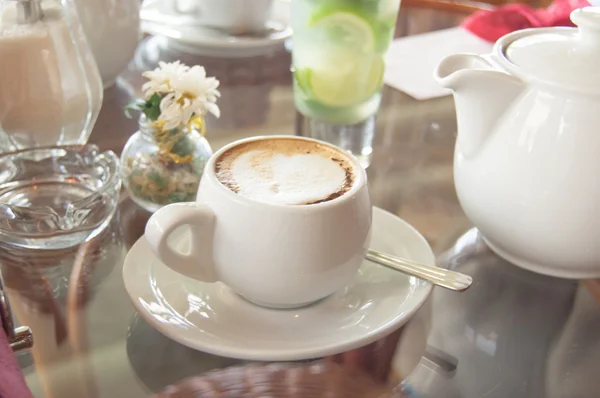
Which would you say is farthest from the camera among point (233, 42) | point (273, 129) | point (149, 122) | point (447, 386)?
point (233, 42)

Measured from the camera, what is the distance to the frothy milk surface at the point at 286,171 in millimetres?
375

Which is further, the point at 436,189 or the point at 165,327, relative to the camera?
the point at 436,189

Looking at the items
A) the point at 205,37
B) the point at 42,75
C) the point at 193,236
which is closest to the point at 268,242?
the point at 193,236

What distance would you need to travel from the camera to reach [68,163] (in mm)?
513

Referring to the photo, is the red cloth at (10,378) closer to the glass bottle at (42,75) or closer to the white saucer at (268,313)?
the white saucer at (268,313)

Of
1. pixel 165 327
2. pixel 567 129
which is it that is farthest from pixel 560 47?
pixel 165 327

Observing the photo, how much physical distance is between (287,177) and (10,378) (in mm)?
176

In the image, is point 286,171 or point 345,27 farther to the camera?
point 345,27

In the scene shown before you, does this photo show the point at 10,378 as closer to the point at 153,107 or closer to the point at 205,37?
the point at 153,107

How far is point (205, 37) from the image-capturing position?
2.39 ft

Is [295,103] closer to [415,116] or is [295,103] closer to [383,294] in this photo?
[415,116]

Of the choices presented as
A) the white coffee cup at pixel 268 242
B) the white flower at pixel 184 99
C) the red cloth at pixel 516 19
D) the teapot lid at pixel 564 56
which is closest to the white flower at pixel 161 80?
the white flower at pixel 184 99

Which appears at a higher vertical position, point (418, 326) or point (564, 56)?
point (564, 56)

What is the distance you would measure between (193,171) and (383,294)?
16cm
